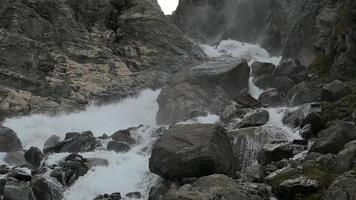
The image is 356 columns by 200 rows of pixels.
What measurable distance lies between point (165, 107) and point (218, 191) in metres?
21.2

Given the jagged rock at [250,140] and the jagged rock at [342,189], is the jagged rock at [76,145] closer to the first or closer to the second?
the jagged rock at [250,140]

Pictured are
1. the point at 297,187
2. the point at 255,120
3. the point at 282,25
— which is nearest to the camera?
the point at 297,187

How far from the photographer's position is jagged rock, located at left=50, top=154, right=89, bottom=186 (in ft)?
77.4

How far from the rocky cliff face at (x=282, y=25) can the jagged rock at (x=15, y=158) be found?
19106 mm

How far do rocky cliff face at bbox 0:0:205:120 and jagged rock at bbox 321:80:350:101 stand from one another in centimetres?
1735

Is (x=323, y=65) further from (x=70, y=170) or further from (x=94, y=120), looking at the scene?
(x=70, y=170)

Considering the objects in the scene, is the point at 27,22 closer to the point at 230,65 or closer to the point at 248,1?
the point at 230,65

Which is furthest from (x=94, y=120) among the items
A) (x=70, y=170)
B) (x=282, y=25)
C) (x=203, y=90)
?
(x=282, y=25)

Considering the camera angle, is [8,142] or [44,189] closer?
[44,189]

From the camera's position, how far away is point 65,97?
131 ft

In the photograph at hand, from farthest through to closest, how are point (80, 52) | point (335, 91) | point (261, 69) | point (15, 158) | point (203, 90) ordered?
point (261, 69), point (80, 52), point (203, 90), point (335, 91), point (15, 158)

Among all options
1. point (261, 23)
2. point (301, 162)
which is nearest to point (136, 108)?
point (301, 162)

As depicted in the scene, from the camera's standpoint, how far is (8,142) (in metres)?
29.9

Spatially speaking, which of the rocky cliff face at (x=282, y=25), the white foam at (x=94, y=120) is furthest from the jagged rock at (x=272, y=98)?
the white foam at (x=94, y=120)
